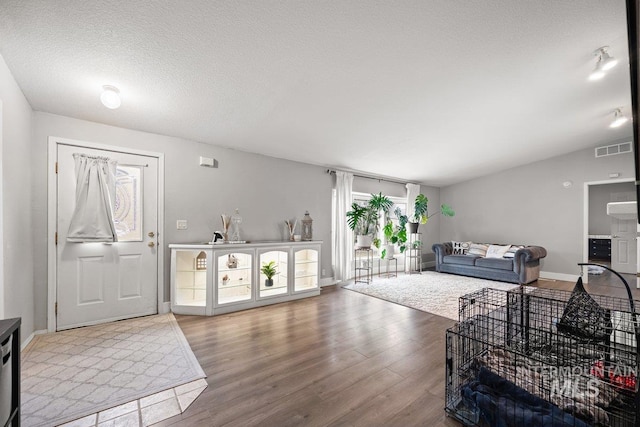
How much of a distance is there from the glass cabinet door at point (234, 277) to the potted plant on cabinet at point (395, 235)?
331cm

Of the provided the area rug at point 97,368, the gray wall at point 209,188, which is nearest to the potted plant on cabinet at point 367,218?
the gray wall at point 209,188

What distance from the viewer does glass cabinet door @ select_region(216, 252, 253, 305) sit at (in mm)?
3631

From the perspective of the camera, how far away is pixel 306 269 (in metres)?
4.61

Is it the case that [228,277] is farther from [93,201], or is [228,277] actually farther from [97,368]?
[93,201]

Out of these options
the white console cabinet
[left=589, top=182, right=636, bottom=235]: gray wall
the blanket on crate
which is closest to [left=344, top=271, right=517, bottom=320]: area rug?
the white console cabinet

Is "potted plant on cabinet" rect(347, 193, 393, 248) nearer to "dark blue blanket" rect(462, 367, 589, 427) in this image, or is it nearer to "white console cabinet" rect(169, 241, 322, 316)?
"white console cabinet" rect(169, 241, 322, 316)

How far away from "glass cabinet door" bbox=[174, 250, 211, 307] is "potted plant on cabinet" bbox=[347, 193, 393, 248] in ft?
9.58

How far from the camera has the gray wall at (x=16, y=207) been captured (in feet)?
7.08

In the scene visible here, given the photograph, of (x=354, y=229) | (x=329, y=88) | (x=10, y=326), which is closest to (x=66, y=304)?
(x=10, y=326)

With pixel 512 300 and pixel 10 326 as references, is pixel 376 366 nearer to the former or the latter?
pixel 512 300

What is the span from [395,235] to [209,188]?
421 cm

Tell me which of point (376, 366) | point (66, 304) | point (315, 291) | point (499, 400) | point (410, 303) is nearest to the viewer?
point (499, 400)

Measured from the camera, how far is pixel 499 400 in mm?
1480

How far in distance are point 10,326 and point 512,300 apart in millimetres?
3151
